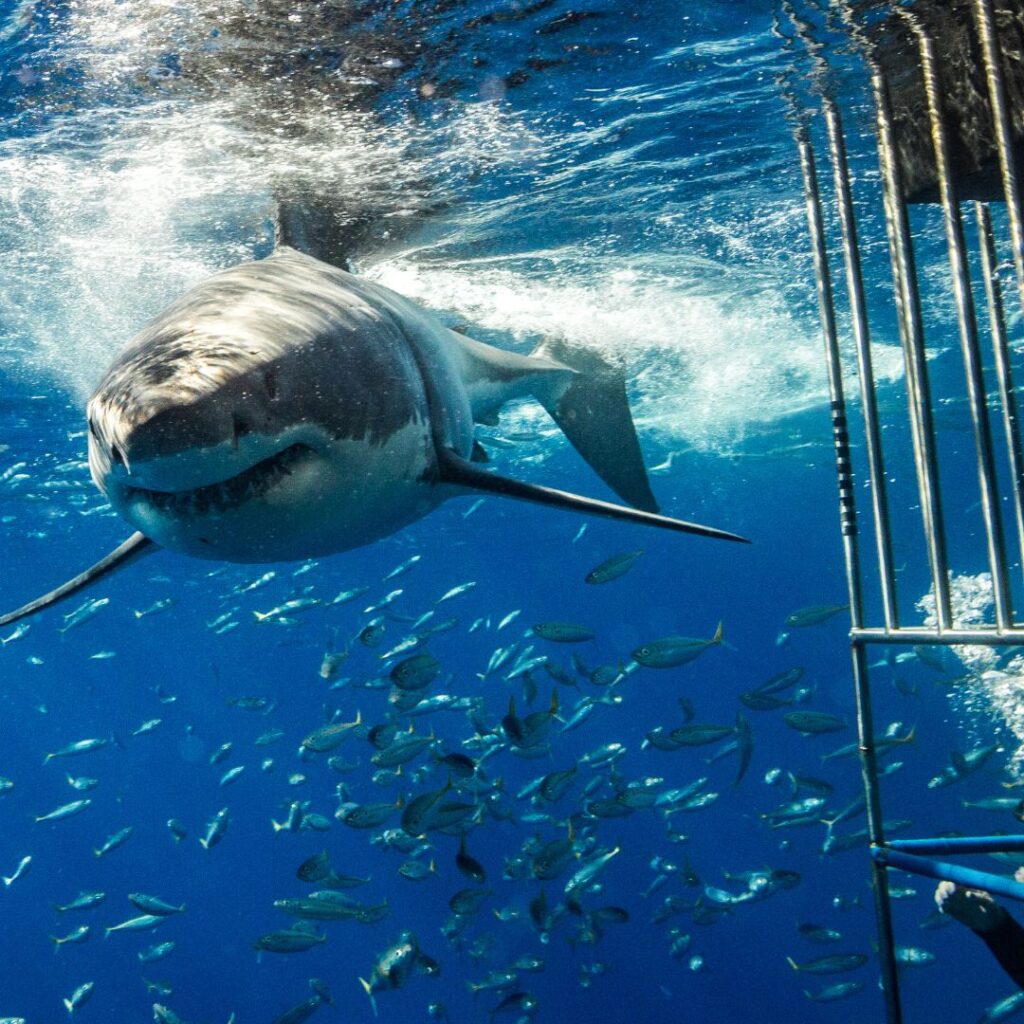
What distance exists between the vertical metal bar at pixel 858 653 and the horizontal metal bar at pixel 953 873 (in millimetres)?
125

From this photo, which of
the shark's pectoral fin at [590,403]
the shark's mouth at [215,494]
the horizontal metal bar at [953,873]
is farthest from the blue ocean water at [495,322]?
the horizontal metal bar at [953,873]

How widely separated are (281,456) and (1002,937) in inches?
113

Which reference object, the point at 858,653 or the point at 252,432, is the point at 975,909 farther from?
the point at 252,432

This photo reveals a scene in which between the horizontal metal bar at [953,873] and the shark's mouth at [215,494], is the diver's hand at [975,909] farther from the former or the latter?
the shark's mouth at [215,494]

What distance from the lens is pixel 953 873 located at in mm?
2725

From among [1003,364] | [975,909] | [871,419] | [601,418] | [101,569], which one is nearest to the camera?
[975,909]

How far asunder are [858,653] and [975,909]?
4.07ft

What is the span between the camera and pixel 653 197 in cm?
1013

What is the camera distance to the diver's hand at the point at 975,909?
8.67 ft

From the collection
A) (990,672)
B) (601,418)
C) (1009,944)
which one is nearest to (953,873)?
(1009,944)

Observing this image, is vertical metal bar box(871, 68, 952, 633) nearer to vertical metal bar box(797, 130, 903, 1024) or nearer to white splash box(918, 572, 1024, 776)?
vertical metal bar box(797, 130, 903, 1024)

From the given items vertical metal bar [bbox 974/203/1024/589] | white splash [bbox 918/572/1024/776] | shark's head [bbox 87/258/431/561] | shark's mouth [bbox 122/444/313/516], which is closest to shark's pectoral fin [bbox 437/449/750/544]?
shark's head [bbox 87/258/431/561]

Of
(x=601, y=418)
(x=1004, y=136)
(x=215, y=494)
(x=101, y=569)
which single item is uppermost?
(x=1004, y=136)

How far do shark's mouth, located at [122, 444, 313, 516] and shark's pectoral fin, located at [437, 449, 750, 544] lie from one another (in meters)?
1.09
